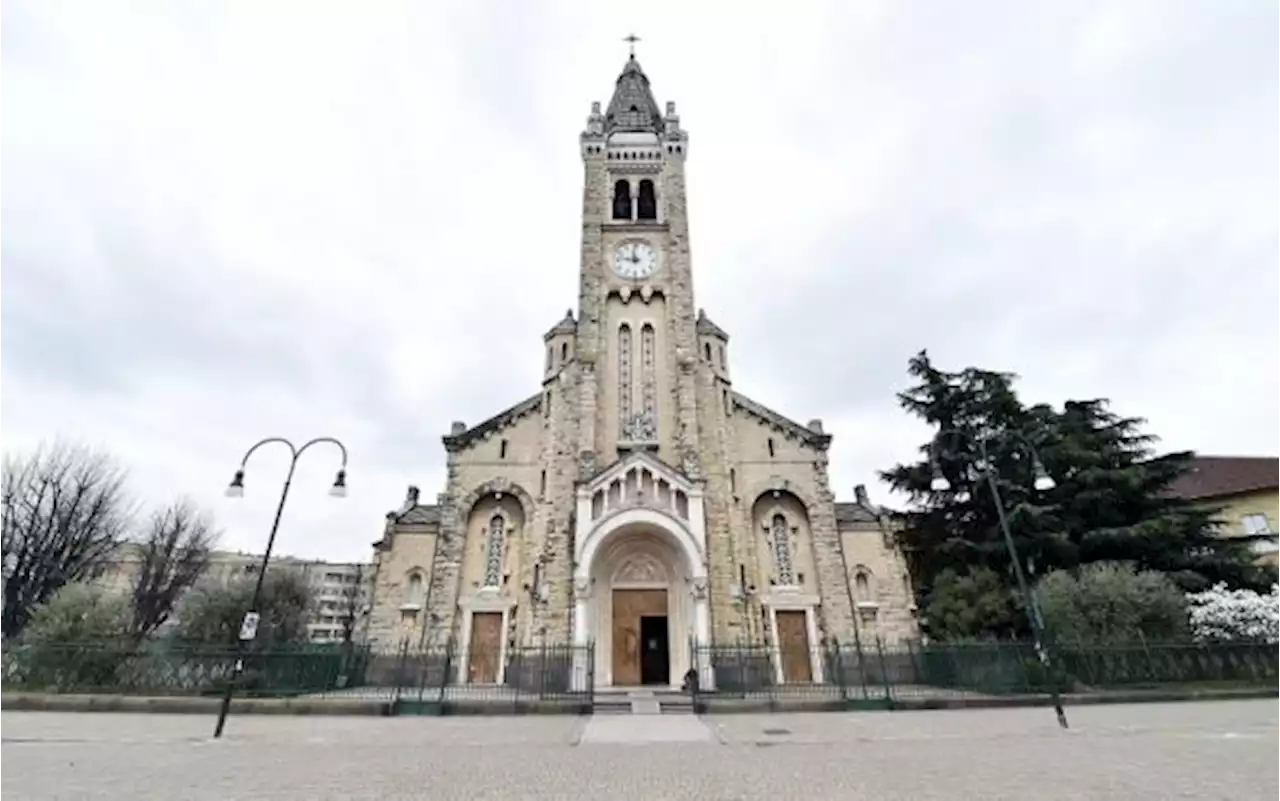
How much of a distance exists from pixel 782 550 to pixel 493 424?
1376 centimetres

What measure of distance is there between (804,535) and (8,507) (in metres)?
36.4

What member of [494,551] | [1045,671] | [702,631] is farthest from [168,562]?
[1045,671]

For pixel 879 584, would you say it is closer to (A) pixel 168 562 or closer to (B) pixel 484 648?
(B) pixel 484 648

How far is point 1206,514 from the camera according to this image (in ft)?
77.7

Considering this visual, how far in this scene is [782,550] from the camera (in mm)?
26828

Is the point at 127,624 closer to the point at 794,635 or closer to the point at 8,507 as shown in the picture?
the point at 8,507

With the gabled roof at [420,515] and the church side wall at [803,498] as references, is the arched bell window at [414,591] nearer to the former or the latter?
the gabled roof at [420,515]

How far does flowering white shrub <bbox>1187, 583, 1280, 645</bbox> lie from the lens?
19312 millimetres

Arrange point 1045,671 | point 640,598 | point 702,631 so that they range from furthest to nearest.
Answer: point 640,598 < point 702,631 < point 1045,671

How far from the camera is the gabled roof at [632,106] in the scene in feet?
110

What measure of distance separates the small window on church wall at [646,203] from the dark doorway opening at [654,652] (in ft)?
62.2

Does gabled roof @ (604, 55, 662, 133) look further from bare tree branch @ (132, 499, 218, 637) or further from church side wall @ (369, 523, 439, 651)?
bare tree branch @ (132, 499, 218, 637)

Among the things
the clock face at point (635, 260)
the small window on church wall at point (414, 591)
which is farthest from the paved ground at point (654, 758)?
the clock face at point (635, 260)

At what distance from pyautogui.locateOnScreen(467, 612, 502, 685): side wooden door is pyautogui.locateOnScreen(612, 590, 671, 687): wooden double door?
4706 mm
